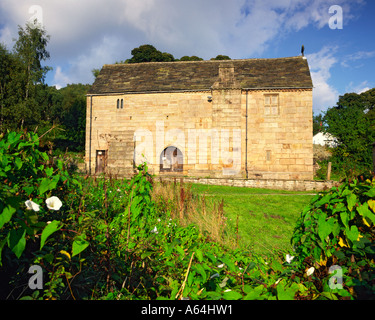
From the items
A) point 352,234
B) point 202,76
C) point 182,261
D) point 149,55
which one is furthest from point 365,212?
point 149,55

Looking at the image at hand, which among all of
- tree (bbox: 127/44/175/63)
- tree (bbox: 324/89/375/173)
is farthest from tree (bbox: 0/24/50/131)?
tree (bbox: 324/89/375/173)

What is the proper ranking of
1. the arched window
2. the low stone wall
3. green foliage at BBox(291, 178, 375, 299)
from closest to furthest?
green foliage at BBox(291, 178, 375, 299) < the low stone wall < the arched window

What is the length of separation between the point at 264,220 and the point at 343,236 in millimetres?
5766

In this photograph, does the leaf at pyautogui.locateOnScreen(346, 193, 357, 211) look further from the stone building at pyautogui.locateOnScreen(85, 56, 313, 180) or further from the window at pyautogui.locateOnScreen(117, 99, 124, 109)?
the window at pyautogui.locateOnScreen(117, 99, 124, 109)

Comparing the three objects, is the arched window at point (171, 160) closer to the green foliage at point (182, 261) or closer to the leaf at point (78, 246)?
the green foliage at point (182, 261)

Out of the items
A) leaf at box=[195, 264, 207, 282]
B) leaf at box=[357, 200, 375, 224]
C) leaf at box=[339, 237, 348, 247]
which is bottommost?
leaf at box=[195, 264, 207, 282]

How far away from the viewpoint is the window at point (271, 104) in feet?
69.7

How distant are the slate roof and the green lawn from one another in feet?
42.0

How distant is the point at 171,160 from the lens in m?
22.5

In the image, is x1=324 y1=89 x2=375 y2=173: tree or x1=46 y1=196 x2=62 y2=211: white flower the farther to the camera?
x1=324 y1=89 x2=375 y2=173: tree

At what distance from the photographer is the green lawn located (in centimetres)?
591

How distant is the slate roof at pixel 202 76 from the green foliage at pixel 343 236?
65.7ft

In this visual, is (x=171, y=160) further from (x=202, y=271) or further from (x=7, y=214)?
(x=7, y=214)

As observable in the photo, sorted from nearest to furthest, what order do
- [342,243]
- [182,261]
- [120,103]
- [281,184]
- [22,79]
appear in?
[342,243], [182,261], [281,184], [120,103], [22,79]
